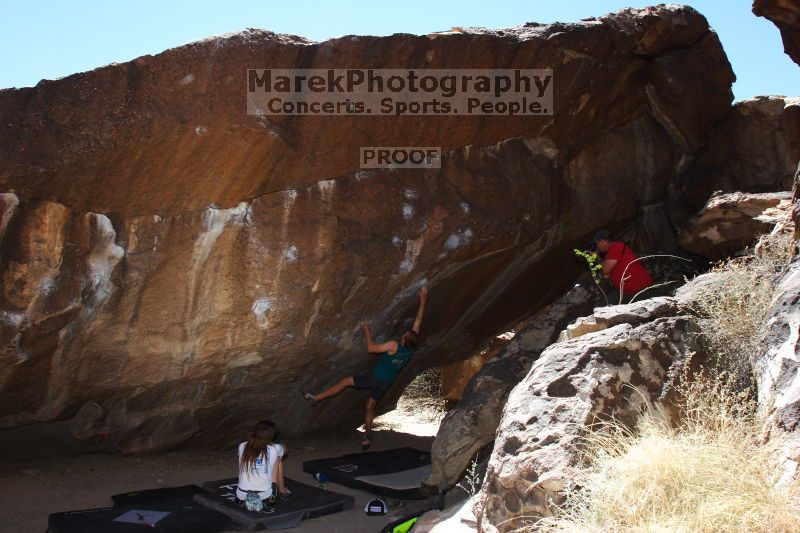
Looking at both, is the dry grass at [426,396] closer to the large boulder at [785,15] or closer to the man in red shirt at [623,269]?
the man in red shirt at [623,269]

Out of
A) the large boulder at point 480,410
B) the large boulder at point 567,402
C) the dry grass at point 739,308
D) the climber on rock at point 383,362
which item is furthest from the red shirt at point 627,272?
the large boulder at point 567,402

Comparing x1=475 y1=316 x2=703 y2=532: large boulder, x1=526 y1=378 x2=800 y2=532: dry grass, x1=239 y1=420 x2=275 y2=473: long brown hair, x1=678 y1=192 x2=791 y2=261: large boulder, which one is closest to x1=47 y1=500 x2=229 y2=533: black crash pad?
x1=239 y1=420 x2=275 y2=473: long brown hair

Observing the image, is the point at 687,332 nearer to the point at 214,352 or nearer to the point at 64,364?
the point at 214,352

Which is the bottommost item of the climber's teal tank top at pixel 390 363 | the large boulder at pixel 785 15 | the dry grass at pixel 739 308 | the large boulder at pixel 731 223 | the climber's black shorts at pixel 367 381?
the climber's black shorts at pixel 367 381

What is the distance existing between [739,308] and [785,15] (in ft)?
8.74

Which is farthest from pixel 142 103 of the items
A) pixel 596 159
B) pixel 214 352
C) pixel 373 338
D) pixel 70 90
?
pixel 596 159

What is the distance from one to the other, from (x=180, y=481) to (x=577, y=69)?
13.9ft

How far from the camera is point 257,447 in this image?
5.01 m

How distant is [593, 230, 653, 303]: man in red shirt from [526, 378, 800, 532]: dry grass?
97.1 inches

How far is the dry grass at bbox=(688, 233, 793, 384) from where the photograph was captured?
12.8ft

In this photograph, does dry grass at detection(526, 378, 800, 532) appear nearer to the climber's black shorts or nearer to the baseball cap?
the baseball cap

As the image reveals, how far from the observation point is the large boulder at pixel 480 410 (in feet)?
17.4

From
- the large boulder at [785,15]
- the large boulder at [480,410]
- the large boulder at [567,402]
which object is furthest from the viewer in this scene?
the large boulder at [785,15]

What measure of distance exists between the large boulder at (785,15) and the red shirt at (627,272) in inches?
72.7
